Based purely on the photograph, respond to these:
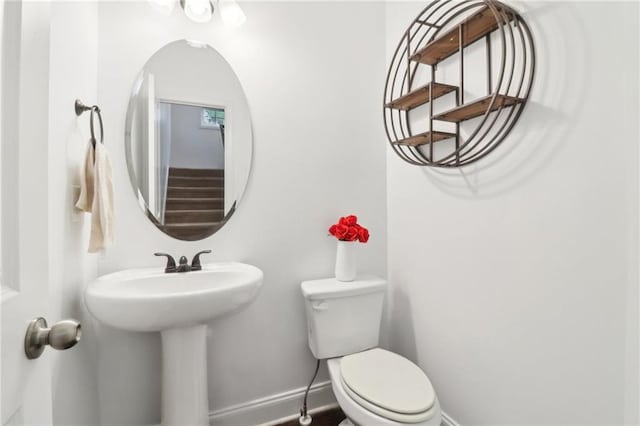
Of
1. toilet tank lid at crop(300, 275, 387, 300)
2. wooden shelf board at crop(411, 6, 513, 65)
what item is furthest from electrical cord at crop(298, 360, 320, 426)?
wooden shelf board at crop(411, 6, 513, 65)

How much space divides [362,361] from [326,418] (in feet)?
1.66

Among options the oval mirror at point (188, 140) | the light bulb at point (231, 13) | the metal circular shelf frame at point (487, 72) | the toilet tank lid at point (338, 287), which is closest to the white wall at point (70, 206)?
the oval mirror at point (188, 140)

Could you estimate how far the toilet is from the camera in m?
0.94

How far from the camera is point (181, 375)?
1101 millimetres

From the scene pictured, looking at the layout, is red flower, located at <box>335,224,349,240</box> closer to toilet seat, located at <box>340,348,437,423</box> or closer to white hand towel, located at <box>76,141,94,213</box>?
toilet seat, located at <box>340,348,437,423</box>

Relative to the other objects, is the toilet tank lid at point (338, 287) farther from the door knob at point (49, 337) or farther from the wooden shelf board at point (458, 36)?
the wooden shelf board at point (458, 36)

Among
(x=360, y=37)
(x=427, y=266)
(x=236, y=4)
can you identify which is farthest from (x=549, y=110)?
(x=236, y=4)

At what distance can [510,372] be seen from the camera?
1.02 m

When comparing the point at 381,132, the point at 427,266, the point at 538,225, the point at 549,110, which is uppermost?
the point at 381,132

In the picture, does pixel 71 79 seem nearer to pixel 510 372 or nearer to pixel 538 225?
pixel 538 225

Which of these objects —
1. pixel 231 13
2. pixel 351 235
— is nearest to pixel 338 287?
pixel 351 235

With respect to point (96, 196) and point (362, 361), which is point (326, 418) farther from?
point (96, 196)

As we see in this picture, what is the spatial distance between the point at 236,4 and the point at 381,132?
0.96 m

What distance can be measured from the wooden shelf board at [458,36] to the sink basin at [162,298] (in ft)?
3.91
